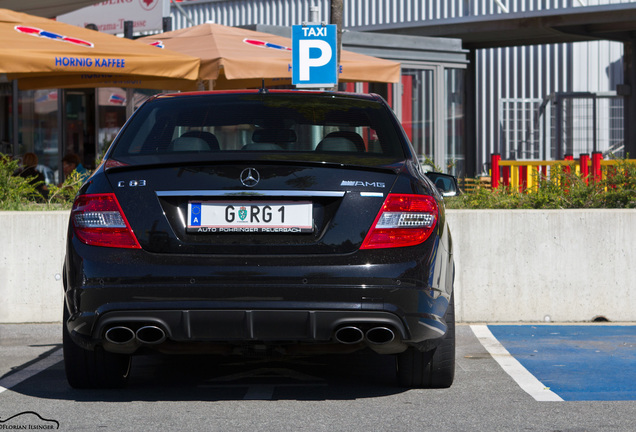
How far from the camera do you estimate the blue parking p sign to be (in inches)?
399

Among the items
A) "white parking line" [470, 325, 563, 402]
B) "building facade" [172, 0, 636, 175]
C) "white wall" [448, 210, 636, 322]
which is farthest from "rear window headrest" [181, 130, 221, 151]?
"building facade" [172, 0, 636, 175]

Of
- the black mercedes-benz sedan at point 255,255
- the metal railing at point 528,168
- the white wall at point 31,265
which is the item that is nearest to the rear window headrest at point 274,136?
the black mercedes-benz sedan at point 255,255

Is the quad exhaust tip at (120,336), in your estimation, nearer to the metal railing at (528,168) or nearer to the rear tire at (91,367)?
the rear tire at (91,367)

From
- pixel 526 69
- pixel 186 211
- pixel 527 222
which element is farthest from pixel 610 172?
pixel 526 69

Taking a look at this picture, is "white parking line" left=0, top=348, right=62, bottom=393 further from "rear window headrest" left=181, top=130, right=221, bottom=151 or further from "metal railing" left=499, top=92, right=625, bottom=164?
"metal railing" left=499, top=92, right=625, bottom=164

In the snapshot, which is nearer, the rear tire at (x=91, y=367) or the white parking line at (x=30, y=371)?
the rear tire at (x=91, y=367)

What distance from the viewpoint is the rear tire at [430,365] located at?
542 centimetres

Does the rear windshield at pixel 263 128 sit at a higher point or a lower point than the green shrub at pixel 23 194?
higher

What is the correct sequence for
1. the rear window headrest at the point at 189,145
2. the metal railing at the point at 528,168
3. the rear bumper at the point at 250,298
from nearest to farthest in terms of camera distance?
the rear bumper at the point at 250,298
the rear window headrest at the point at 189,145
the metal railing at the point at 528,168

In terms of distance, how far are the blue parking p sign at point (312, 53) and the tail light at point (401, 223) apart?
5.37 metres

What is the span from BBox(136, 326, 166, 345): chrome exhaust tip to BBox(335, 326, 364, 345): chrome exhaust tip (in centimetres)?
77

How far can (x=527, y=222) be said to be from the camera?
8.10 m

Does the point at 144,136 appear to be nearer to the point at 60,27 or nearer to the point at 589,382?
the point at 589,382

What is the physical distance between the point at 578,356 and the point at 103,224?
3249mm
